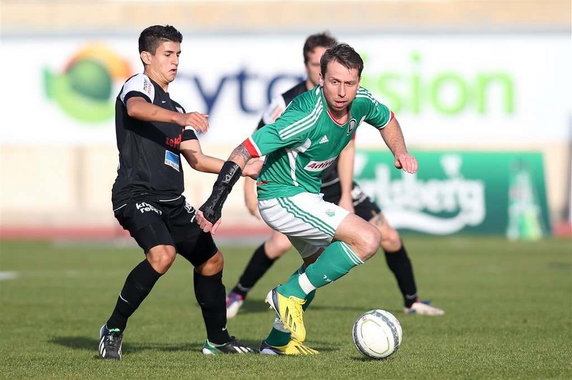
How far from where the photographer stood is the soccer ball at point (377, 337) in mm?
8016

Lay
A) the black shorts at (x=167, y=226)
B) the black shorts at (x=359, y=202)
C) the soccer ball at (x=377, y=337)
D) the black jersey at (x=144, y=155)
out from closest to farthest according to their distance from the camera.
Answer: the soccer ball at (x=377, y=337) < the black shorts at (x=167, y=226) < the black jersey at (x=144, y=155) < the black shorts at (x=359, y=202)

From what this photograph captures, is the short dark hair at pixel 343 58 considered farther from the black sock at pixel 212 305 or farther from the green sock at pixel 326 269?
the black sock at pixel 212 305

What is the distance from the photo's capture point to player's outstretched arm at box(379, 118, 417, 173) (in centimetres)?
810

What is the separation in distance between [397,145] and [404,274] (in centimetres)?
349

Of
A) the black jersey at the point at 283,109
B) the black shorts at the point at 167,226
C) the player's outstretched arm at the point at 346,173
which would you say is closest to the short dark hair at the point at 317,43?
the black jersey at the point at 283,109

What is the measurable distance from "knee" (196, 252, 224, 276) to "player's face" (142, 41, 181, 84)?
1430 mm

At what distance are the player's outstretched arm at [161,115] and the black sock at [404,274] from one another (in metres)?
4.36

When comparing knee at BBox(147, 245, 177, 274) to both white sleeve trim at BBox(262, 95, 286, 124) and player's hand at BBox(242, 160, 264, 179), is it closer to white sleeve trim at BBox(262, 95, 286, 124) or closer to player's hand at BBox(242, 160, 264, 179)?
player's hand at BBox(242, 160, 264, 179)

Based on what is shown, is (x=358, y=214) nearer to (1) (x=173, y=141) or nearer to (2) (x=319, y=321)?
(2) (x=319, y=321)

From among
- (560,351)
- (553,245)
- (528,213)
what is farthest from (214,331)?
(528,213)

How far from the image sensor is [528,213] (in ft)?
82.7

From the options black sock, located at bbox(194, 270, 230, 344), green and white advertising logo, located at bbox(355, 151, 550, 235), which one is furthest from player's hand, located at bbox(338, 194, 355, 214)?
green and white advertising logo, located at bbox(355, 151, 550, 235)

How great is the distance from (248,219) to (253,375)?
73.2ft

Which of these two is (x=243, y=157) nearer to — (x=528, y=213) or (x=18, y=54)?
(x=528, y=213)
